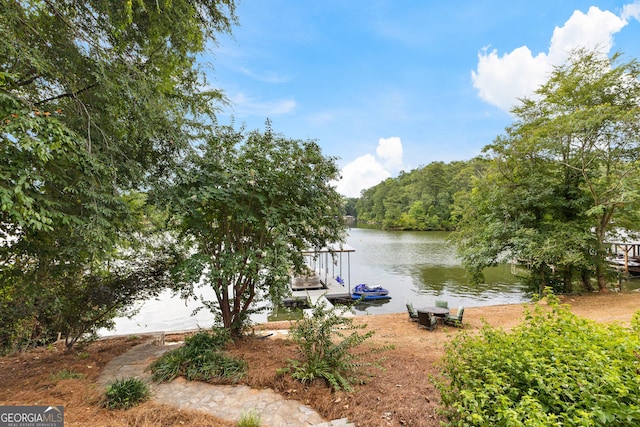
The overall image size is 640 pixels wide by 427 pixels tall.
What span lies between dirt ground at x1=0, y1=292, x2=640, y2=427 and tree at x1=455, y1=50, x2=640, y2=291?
6.10 metres

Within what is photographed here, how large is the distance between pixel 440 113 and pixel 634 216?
12681 millimetres

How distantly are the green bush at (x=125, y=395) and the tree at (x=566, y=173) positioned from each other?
10.5 m

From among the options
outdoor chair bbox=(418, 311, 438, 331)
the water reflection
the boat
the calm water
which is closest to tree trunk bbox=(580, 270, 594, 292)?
the water reflection

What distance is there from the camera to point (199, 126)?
4902 mm

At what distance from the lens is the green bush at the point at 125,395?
9.98 ft

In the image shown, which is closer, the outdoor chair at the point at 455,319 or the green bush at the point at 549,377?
the green bush at the point at 549,377

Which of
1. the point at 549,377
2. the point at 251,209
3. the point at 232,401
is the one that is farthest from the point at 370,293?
the point at 549,377

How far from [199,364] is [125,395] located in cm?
92

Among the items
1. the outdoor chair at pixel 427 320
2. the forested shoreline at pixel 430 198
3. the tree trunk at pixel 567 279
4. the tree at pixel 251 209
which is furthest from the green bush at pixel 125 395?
the forested shoreline at pixel 430 198

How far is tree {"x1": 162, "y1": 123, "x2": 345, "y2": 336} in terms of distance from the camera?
166 inches

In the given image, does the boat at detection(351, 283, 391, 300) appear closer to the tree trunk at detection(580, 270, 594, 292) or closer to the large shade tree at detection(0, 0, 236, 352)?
the tree trunk at detection(580, 270, 594, 292)

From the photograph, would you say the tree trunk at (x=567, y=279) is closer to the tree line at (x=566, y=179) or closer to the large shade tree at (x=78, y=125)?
the tree line at (x=566, y=179)

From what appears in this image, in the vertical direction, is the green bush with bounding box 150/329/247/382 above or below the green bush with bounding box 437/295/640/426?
below

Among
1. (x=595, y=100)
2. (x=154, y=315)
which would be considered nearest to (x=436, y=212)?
(x=595, y=100)
